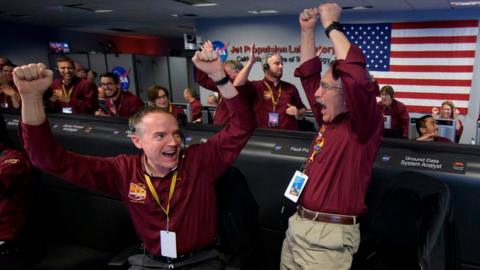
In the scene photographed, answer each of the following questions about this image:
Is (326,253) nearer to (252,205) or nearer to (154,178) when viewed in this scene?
(252,205)

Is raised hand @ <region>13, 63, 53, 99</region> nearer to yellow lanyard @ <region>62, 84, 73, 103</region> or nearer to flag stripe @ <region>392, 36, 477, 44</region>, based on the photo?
yellow lanyard @ <region>62, 84, 73, 103</region>

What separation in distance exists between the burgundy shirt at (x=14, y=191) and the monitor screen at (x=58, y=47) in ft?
33.3

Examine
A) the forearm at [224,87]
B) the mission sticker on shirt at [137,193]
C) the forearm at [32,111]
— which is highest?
the forearm at [224,87]

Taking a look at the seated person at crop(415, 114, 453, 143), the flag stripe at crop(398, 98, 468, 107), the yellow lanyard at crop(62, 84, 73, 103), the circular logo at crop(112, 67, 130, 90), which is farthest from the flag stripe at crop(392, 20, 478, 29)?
the circular logo at crop(112, 67, 130, 90)

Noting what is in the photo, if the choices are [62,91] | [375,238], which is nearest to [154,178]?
[375,238]

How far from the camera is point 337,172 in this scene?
140 cm

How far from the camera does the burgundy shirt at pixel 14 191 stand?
192 centimetres

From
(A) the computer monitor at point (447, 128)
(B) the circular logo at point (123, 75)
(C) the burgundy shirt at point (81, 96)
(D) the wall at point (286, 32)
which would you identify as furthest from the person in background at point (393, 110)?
(B) the circular logo at point (123, 75)

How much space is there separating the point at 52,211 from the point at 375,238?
2428 millimetres

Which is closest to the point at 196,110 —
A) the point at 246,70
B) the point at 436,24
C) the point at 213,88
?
the point at 213,88

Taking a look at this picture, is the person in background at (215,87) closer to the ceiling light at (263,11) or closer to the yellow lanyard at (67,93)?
the yellow lanyard at (67,93)

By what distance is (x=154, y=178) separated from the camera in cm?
161

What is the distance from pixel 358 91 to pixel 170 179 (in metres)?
0.85

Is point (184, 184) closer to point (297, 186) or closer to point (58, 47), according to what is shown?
point (297, 186)
